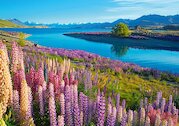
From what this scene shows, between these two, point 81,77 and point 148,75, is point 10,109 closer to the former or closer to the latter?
point 81,77

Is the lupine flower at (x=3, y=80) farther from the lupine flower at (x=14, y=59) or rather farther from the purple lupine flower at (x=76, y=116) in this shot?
the lupine flower at (x=14, y=59)

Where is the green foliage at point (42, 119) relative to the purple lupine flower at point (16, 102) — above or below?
below

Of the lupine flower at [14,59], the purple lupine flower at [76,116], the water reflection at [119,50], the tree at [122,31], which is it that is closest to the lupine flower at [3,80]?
the purple lupine flower at [76,116]

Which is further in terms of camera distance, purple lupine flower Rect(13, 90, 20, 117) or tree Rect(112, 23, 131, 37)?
tree Rect(112, 23, 131, 37)

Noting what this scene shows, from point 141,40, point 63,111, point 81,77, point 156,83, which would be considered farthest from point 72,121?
point 141,40

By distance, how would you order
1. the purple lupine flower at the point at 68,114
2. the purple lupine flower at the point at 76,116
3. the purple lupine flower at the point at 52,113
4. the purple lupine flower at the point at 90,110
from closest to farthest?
the purple lupine flower at the point at 52,113, the purple lupine flower at the point at 68,114, the purple lupine flower at the point at 76,116, the purple lupine flower at the point at 90,110

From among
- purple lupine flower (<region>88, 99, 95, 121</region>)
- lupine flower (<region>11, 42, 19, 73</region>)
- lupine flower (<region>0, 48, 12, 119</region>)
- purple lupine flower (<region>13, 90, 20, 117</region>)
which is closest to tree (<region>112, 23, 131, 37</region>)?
lupine flower (<region>11, 42, 19, 73</region>)

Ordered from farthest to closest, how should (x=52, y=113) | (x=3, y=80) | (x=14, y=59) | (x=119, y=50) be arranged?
(x=119, y=50) → (x=14, y=59) → (x=52, y=113) → (x=3, y=80)

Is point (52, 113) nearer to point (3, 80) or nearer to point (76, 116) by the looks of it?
point (76, 116)

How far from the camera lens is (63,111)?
10.5m

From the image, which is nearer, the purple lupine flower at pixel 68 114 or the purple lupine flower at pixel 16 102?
the purple lupine flower at pixel 16 102

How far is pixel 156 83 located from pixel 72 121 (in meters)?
21.8

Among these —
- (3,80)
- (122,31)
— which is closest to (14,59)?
(3,80)

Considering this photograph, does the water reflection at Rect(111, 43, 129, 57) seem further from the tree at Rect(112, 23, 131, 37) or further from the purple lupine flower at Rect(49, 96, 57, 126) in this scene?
the purple lupine flower at Rect(49, 96, 57, 126)
